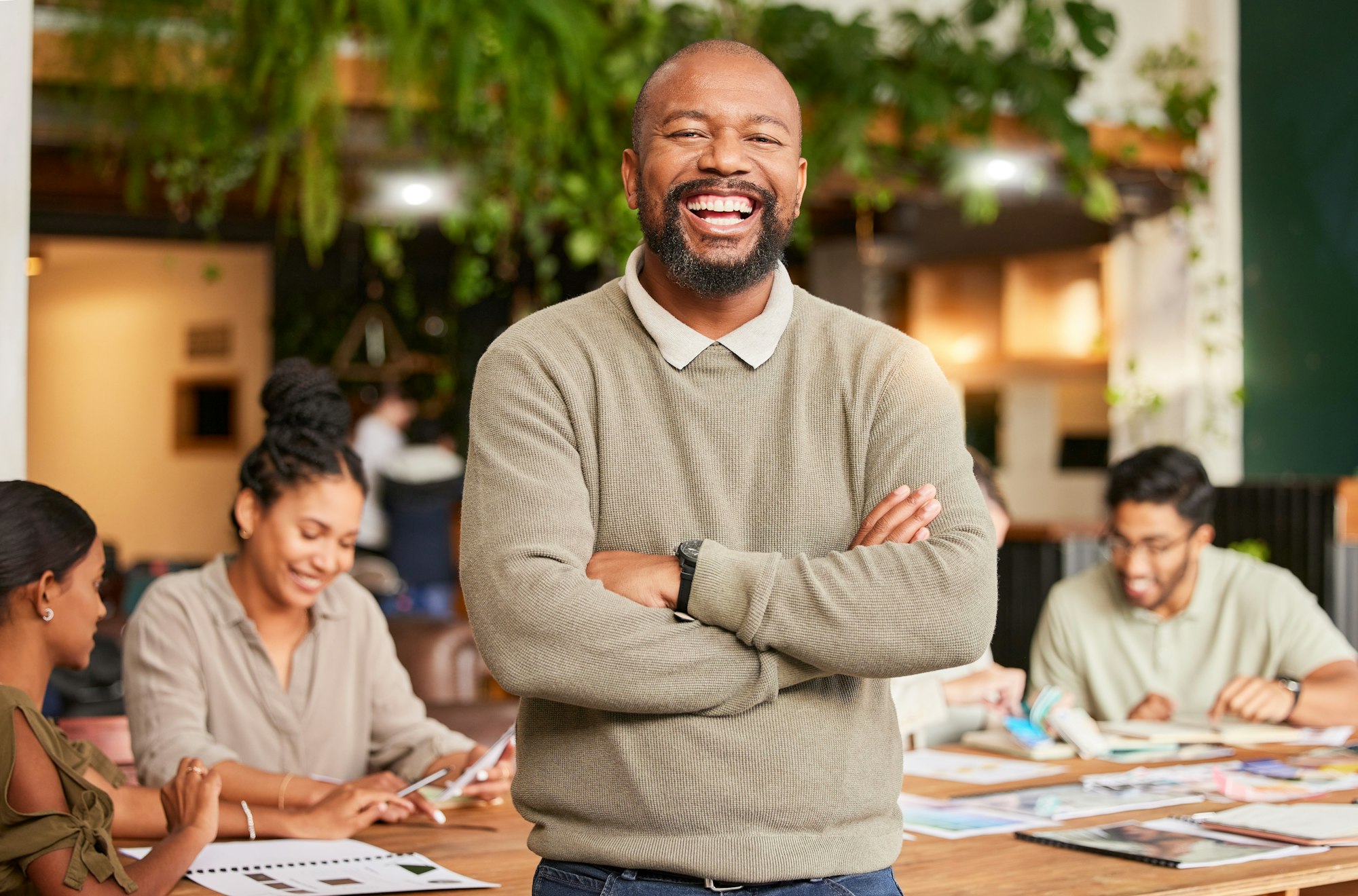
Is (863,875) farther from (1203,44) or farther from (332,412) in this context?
(1203,44)

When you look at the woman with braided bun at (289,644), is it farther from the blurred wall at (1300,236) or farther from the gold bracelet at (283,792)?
the blurred wall at (1300,236)

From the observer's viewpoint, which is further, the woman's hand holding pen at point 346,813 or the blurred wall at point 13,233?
the blurred wall at point 13,233

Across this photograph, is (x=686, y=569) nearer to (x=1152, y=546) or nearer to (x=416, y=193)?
(x=1152, y=546)

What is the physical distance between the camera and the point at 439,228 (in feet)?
30.7

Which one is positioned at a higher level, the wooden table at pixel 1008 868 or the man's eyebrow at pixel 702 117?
the man's eyebrow at pixel 702 117

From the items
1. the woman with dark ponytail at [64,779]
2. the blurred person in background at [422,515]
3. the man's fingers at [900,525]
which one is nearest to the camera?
the man's fingers at [900,525]

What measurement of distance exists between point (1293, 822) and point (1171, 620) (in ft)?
4.14

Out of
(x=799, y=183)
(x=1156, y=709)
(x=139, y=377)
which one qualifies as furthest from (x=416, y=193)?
(x=139, y=377)

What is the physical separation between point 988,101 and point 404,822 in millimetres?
4273

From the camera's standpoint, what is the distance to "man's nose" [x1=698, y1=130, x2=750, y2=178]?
1.56 m

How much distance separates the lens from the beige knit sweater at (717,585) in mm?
1421

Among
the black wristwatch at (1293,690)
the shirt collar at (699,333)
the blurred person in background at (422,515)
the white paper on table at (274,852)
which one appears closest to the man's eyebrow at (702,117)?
the shirt collar at (699,333)

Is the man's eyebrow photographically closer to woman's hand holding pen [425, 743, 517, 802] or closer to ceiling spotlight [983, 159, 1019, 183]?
woman's hand holding pen [425, 743, 517, 802]

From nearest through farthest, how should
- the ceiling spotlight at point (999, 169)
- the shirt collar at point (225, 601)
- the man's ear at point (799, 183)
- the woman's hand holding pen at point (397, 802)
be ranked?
the man's ear at point (799, 183) < the woman's hand holding pen at point (397, 802) < the shirt collar at point (225, 601) < the ceiling spotlight at point (999, 169)
